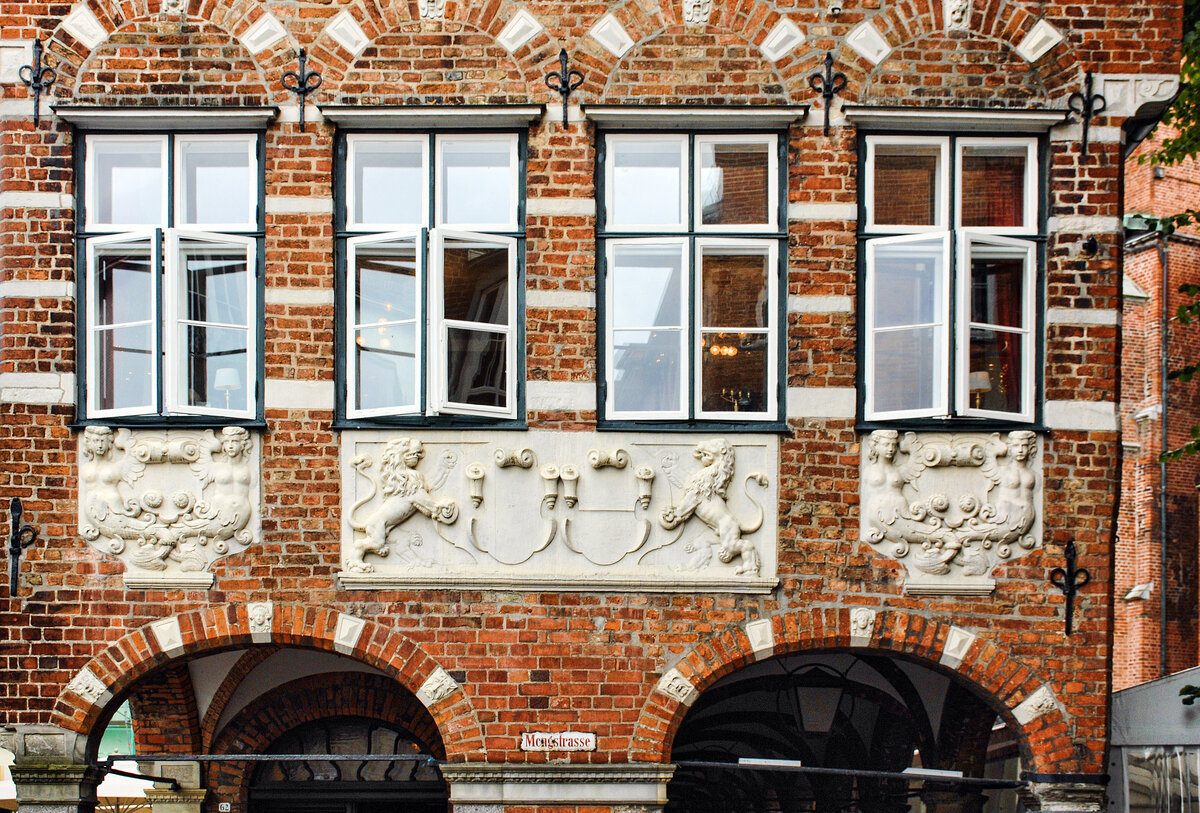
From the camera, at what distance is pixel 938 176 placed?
9531 mm

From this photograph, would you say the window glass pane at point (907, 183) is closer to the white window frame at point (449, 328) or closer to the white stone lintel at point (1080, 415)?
the white stone lintel at point (1080, 415)

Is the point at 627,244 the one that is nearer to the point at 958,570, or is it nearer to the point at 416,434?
the point at 416,434

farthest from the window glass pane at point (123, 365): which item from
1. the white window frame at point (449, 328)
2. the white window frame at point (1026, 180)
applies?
the white window frame at point (1026, 180)

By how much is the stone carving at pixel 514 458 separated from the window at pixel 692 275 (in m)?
0.57

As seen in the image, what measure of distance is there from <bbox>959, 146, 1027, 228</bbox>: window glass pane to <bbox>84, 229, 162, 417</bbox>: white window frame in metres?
5.21

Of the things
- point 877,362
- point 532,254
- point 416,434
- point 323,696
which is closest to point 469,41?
point 532,254

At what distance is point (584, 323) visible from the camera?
937 centimetres

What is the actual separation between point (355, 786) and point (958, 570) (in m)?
5.36

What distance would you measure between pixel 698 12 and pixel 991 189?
2.22 m

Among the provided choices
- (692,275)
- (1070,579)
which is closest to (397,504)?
(692,275)

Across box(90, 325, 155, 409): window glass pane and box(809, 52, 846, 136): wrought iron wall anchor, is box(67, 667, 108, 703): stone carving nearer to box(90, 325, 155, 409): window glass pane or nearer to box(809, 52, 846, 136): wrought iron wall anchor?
box(90, 325, 155, 409): window glass pane

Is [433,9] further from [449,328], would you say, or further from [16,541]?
[16,541]

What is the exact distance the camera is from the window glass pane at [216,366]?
9398 millimetres

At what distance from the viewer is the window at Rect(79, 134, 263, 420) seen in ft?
30.7
